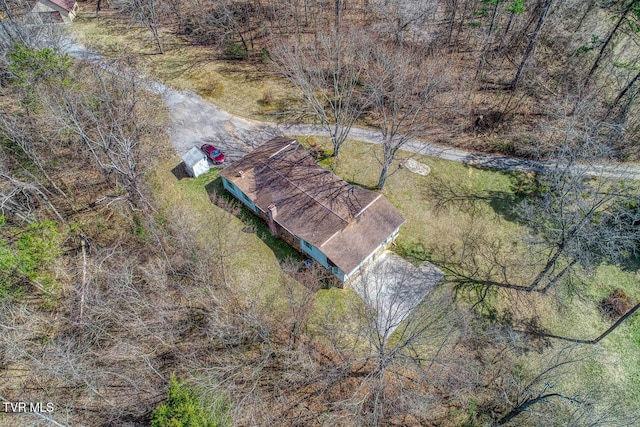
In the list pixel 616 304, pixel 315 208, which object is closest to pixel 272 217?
pixel 315 208

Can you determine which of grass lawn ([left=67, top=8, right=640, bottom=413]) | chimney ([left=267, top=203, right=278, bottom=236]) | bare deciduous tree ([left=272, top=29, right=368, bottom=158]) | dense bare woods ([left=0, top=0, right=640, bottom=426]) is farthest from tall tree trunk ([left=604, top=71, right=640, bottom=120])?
chimney ([left=267, top=203, right=278, bottom=236])

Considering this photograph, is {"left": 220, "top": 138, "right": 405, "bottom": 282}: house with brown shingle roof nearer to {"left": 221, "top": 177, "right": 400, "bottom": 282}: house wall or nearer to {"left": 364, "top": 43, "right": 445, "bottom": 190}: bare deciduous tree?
{"left": 221, "top": 177, "right": 400, "bottom": 282}: house wall

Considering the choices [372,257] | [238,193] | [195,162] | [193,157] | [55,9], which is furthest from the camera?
[55,9]

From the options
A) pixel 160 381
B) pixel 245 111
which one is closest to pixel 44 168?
pixel 245 111

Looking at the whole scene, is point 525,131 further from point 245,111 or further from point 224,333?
point 224,333

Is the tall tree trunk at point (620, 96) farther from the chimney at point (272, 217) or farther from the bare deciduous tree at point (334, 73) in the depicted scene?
the chimney at point (272, 217)

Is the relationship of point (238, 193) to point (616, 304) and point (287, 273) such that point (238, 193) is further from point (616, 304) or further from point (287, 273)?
point (616, 304)
